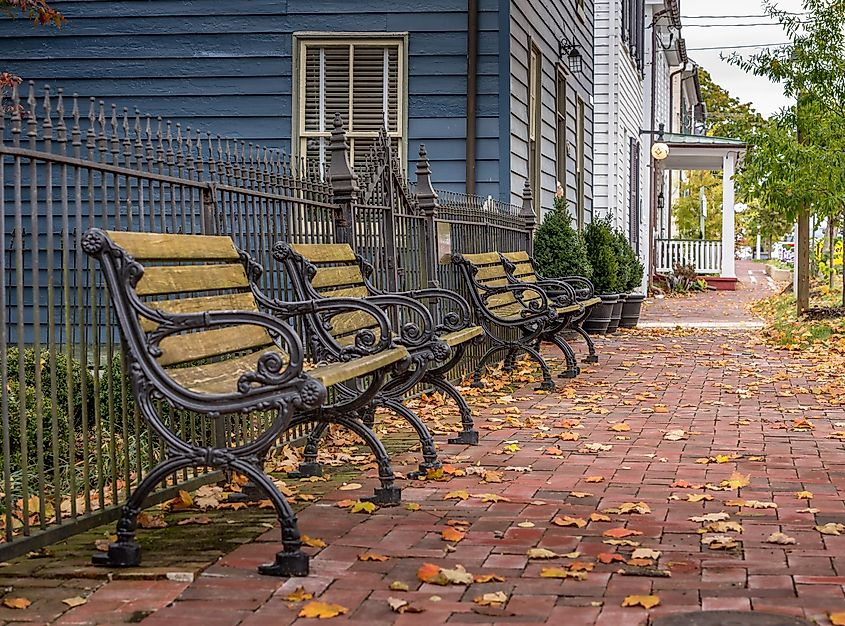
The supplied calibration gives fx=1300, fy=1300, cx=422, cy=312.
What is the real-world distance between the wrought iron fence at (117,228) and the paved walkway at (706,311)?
703 centimetres

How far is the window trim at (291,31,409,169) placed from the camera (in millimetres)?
13727

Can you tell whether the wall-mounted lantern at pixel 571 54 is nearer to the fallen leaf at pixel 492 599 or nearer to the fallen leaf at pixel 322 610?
the fallen leaf at pixel 492 599

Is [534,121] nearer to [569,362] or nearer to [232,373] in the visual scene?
[569,362]

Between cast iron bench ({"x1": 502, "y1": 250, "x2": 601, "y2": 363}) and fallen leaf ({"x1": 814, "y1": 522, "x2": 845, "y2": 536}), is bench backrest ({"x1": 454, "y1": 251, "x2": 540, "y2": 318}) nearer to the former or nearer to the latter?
cast iron bench ({"x1": 502, "y1": 250, "x2": 601, "y2": 363})

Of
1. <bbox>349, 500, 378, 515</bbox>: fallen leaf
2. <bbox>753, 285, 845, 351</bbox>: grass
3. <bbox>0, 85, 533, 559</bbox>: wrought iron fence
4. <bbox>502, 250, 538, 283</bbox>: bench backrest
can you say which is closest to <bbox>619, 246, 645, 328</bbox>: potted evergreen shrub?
<bbox>753, 285, 845, 351</bbox>: grass

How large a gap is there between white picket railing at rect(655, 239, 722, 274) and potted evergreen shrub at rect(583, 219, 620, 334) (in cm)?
1706

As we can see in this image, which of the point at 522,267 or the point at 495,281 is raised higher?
the point at 522,267

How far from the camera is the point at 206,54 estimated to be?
13.9m

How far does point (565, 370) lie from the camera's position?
1178 centimetres

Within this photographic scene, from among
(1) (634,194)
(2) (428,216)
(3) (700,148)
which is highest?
(3) (700,148)

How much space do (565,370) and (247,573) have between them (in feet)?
24.7

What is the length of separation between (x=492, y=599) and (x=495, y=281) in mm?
7332

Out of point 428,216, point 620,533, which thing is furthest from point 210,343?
point 428,216

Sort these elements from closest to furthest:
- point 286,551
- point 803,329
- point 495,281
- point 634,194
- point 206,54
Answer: point 286,551, point 495,281, point 206,54, point 803,329, point 634,194
